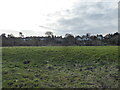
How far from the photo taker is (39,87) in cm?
582

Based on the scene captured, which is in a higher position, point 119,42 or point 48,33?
point 48,33

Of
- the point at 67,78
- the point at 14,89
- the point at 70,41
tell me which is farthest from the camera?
the point at 70,41

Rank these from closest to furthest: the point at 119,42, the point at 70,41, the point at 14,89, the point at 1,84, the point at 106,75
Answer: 1. the point at 14,89
2. the point at 1,84
3. the point at 106,75
4. the point at 119,42
5. the point at 70,41

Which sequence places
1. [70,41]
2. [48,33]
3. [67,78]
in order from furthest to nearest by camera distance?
[48,33]
[70,41]
[67,78]

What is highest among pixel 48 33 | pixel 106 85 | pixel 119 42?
pixel 48 33

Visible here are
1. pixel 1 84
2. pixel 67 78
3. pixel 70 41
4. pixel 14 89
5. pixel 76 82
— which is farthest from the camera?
pixel 70 41

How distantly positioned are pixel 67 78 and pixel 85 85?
1.36 metres

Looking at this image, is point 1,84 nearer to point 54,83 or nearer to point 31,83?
point 31,83

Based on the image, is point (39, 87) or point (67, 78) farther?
point (67, 78)

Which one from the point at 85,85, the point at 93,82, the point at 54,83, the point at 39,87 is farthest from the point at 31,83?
the point at 93,82

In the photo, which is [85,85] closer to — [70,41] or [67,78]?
[67,78]

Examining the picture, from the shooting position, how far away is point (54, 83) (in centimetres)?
636

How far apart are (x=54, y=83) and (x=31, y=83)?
1252 mm

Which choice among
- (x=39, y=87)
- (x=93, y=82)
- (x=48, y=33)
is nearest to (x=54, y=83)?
(x=39, y=87)
